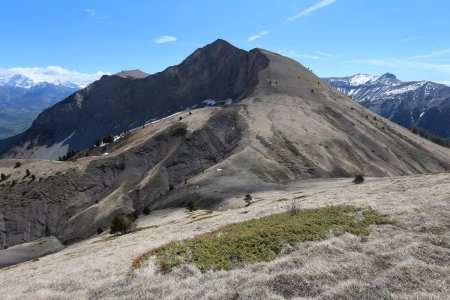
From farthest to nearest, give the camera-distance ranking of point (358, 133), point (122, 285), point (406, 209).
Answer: point (358, 133), point (406, 209), point (122, 285)

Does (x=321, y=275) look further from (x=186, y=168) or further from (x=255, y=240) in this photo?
(x=186, y=168)

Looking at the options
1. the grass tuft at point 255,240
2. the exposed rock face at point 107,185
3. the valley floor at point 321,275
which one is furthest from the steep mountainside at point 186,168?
the valley floor at point 321,275

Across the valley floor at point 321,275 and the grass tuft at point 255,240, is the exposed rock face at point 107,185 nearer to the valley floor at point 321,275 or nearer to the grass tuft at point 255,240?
the valley floor at point 321,275

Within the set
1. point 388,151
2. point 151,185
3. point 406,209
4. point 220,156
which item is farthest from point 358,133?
point 406,209

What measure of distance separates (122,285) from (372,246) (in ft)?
65.3

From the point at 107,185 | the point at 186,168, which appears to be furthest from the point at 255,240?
the point at 107,185

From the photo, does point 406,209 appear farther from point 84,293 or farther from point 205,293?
point 84,293

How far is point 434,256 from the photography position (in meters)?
29.6

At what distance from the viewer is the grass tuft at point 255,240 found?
33.2 meters

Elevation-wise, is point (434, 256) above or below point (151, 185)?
above

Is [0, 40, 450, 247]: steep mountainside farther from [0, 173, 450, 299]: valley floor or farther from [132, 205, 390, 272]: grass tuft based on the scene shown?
[0, 173, 450, 299]: valley floor

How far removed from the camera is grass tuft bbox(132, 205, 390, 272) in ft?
109

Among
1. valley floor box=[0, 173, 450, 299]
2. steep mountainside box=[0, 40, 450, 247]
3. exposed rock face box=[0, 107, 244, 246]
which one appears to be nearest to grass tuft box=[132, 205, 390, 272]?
valley floor box=[0, 173, 450, 299]

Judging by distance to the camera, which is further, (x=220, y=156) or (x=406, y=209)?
(x=220, y=156)
